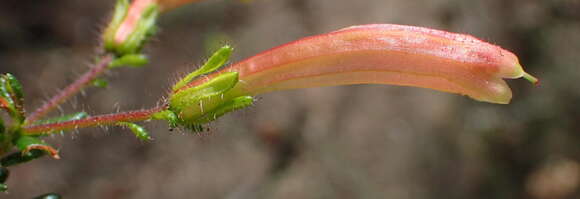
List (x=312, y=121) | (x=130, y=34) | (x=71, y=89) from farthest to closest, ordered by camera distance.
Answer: (x=312, y=121)
(x=130, y=34)
(x=71, y=89)

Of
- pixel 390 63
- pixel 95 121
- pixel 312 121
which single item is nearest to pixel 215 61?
pixel 95 121

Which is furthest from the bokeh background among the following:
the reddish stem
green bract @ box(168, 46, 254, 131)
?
green bract @ box(168, 46, 254, 131)

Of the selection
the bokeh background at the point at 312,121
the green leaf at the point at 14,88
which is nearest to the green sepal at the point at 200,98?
the green leaf at the point at 14,88

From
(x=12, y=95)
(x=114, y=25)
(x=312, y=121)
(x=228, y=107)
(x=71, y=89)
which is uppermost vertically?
(x=114, y=25)

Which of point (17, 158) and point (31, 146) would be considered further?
point (17, 158)

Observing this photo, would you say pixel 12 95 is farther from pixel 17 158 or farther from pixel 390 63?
pixel 390 63

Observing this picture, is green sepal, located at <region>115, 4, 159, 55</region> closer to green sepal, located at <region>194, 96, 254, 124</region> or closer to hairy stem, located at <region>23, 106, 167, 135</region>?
hairy stem, located at <region>23, 106, 167, 135</region>

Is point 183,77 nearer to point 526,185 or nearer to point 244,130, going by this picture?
point 244,130

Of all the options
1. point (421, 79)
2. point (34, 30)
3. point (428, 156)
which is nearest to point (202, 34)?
point (34, 30)
